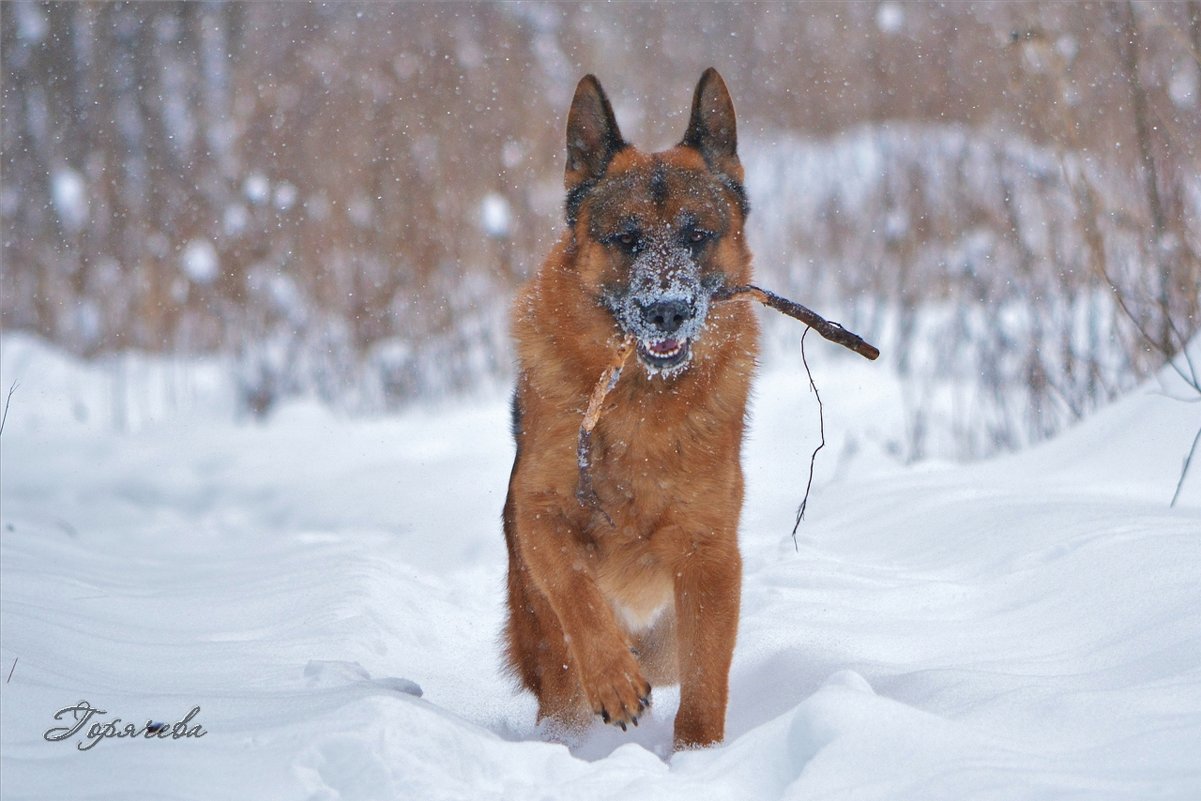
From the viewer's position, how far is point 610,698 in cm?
297

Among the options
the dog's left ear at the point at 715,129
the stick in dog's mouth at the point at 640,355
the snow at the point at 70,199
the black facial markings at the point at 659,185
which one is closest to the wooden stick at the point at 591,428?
the stick in dog's mouth at the point at 640,355

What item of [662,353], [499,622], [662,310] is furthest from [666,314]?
[499,622]

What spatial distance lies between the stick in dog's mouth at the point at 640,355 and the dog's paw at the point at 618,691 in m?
0.43

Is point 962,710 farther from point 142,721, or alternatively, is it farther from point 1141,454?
point 1141,454

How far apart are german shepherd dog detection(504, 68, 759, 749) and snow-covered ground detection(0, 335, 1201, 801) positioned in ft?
A: 0.99

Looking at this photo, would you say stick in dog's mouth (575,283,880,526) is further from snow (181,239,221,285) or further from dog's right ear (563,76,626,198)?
snow (181,239,221,285)

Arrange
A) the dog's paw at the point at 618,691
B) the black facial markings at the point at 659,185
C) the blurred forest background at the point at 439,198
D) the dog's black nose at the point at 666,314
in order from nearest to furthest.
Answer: the dog's paw at the point at 618,691 → the dog's black nose at the point at 666,314 → the black facial markings at the point at 659,185 → the blurred forest background at the point at 439,198

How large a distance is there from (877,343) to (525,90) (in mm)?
4997

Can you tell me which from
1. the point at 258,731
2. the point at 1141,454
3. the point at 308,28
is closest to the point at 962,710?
the point at 258,731

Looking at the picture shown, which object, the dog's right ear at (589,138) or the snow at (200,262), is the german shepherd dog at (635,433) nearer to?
the dog's right ear at (589,138)

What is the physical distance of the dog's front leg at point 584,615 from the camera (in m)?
2.97

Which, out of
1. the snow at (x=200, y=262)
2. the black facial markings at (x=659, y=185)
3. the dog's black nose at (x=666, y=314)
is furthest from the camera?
the snow at (x=200, y=262)

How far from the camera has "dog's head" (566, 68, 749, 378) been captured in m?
3.30

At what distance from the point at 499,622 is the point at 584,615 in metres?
1.77
